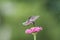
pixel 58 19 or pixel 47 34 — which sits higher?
pixel 58 19

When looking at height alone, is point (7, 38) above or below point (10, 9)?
below

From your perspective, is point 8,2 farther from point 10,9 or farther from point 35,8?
point 35,8

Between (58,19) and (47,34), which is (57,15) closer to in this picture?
(58,19)

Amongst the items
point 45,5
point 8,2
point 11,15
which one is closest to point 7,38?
point 11,15

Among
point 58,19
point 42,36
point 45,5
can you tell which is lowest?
point 42,36

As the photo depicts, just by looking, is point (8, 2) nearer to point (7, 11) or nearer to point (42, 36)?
point (7, 11)
